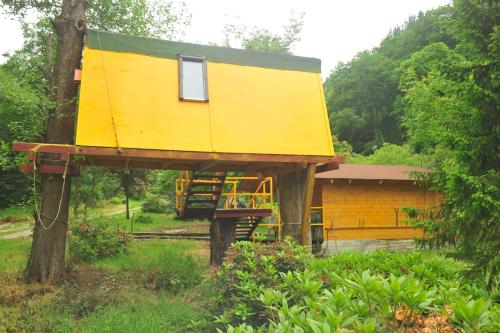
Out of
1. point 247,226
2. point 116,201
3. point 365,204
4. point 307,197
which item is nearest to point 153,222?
point 116,201

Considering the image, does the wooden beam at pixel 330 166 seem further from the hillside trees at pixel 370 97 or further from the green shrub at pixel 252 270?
the hillside trees at pixel 370 97

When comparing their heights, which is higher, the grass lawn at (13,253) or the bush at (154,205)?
the bush at (154,205)

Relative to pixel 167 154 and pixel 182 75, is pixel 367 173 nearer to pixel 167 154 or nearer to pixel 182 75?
pixel 182 75

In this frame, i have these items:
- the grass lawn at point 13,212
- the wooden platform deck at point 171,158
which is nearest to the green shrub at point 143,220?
the grass lawn at point 13,212

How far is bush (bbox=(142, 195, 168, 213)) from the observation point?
114ft

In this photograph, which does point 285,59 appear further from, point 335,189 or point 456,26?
point 335,189

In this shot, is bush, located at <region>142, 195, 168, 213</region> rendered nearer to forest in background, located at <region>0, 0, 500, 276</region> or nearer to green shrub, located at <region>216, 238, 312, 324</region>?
forest in background, located at <region>0, 0, 500, 276</region>

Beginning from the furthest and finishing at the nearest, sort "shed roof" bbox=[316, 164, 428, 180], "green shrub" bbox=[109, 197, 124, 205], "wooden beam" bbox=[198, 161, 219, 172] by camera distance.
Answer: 1. "green shrub" bbox=[109, 197, 124, 205]
2. "shed roof" bbox=[316, 164, 428, 180]
3. "wooden beam" bbox=[198, 161, 219, 172]

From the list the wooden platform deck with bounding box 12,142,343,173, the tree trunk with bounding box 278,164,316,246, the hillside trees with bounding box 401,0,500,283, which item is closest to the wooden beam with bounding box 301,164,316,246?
the tree trunk with bounding box 278,164,316,246

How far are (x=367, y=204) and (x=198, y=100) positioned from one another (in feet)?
35.1

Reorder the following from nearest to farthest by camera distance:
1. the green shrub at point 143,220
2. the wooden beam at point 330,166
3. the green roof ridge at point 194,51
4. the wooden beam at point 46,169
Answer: the wooden beam at point 46,169
the green roof ridge at point 194,51
the wooden beam at point 330,166
the green shrub at point 143,220

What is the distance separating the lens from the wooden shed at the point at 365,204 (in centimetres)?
1747

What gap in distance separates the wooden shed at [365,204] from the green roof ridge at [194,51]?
252 inches

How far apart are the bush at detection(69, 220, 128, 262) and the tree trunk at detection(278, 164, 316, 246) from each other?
7.06 meters
